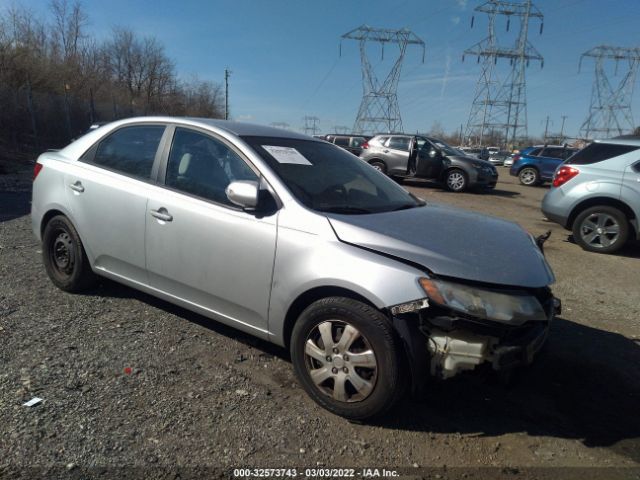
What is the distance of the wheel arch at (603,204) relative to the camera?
700cm

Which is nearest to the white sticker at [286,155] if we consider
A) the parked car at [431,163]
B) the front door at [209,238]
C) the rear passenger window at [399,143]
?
the front door at [209,238]

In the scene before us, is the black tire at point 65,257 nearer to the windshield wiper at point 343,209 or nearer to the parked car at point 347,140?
the windshield wiper at point 343,209

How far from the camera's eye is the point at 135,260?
3.43 metres

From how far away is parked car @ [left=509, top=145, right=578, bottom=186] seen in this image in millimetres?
19828

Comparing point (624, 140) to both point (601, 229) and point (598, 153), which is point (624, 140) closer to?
point (598, 153)

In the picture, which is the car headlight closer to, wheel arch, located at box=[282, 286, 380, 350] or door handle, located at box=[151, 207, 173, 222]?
wheel arch, located at box=[282, 286, 380, 350]

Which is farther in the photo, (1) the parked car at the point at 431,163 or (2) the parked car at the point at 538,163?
(2) the parked car at the point at 538,163

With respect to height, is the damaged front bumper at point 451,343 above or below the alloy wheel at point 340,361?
above

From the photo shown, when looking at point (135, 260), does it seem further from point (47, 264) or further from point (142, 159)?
point (47, 264)

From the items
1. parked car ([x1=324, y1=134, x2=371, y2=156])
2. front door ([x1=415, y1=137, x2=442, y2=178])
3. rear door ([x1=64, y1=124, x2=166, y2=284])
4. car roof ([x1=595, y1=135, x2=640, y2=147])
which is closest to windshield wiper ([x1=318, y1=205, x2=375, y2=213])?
rear door ([x1=64, y1=124, x2=166, y2=284])

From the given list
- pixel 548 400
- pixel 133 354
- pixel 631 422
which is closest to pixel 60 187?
pixel 133 354

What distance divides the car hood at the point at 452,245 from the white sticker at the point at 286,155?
26.1 inches

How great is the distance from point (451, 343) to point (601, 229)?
616 centimetres

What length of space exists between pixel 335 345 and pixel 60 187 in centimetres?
290
